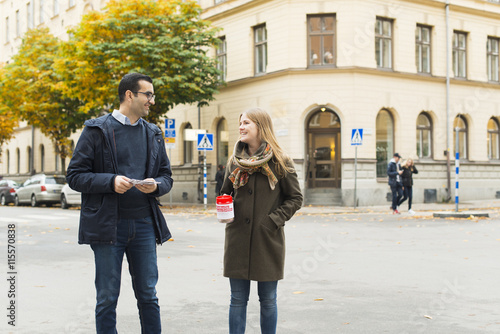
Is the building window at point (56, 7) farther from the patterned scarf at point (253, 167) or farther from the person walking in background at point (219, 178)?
the patterned scarf at point (253, 167)

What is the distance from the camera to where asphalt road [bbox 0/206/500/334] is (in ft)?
18.7

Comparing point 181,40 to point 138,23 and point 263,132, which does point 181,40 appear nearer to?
point 138,23

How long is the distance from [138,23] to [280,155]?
21316 mm

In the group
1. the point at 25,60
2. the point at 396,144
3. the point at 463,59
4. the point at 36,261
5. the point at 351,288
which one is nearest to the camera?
the point at 351,288

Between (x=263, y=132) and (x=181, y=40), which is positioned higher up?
(x=181, y=40)

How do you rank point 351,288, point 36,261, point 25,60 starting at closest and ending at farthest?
1. point 351,288
2. point 36,261
3. point 25,60

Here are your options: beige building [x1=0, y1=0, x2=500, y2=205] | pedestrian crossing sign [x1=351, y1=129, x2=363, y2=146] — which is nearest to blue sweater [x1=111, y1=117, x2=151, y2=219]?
pedestrian crossing sign [x1=351, y1=129, x2=363, y2=146]

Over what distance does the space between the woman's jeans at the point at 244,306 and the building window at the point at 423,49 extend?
82.7ft

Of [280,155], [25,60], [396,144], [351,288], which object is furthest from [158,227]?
[25,60]

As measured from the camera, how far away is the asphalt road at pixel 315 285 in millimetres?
5699

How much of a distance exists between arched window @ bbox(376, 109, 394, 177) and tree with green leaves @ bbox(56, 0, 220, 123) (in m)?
7.15

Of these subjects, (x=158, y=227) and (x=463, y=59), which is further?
(x=463, y=59)

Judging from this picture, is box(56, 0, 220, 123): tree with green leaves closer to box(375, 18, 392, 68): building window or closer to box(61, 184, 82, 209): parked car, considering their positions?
box(61, 184, 82, 209): parked car

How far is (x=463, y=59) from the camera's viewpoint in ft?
98.4
